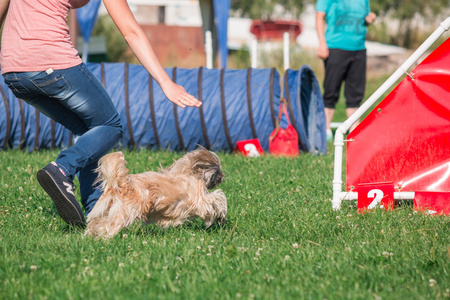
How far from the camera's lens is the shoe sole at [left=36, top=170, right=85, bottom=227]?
3.43 meters

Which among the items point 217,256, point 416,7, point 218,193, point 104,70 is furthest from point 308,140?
point 416,7

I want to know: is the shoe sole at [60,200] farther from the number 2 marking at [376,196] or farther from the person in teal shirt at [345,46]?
the person in teal shirt at [345,46]

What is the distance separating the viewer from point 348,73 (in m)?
8.14

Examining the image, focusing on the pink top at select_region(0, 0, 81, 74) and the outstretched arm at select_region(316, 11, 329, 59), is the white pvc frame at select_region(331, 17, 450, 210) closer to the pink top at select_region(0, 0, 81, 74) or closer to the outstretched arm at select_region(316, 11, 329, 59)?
the pink top at select_region(0, 0, 81, 74)

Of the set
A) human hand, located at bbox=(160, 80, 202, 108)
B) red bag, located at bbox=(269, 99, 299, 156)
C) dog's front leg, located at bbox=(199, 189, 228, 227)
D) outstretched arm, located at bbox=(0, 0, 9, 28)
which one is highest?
outstretched arm, located at bbox=(0, 0, 9, 28)

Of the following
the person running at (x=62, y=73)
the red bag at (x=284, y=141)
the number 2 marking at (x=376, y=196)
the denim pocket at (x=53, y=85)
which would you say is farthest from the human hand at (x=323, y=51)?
the denim pocket at (x=53, y=85)

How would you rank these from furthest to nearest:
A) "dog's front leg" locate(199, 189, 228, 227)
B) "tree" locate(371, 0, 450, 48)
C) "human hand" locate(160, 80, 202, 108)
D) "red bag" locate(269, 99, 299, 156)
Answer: "tree" locate(371, 0, 450, 48), "red bag" locate(269, 99, 299, 156), "dog's front leg" locate(199, 189, 228, 227), "human hand" locate(160, 80, 202, 108)

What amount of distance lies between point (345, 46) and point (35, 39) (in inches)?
213

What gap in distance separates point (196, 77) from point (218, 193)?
4207 millimetres

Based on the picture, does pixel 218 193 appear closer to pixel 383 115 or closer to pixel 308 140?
pixel 383 115

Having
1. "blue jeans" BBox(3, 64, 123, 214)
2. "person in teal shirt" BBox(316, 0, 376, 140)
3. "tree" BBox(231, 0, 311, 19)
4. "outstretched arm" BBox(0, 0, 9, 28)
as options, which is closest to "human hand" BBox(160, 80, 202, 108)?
"blue jeans" BBox(3, 64, 123, 214)

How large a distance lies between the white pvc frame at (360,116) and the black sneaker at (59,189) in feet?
6.82

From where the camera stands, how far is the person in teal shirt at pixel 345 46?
26.1 feet

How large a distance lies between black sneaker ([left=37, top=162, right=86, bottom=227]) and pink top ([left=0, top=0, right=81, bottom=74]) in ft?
2.09
